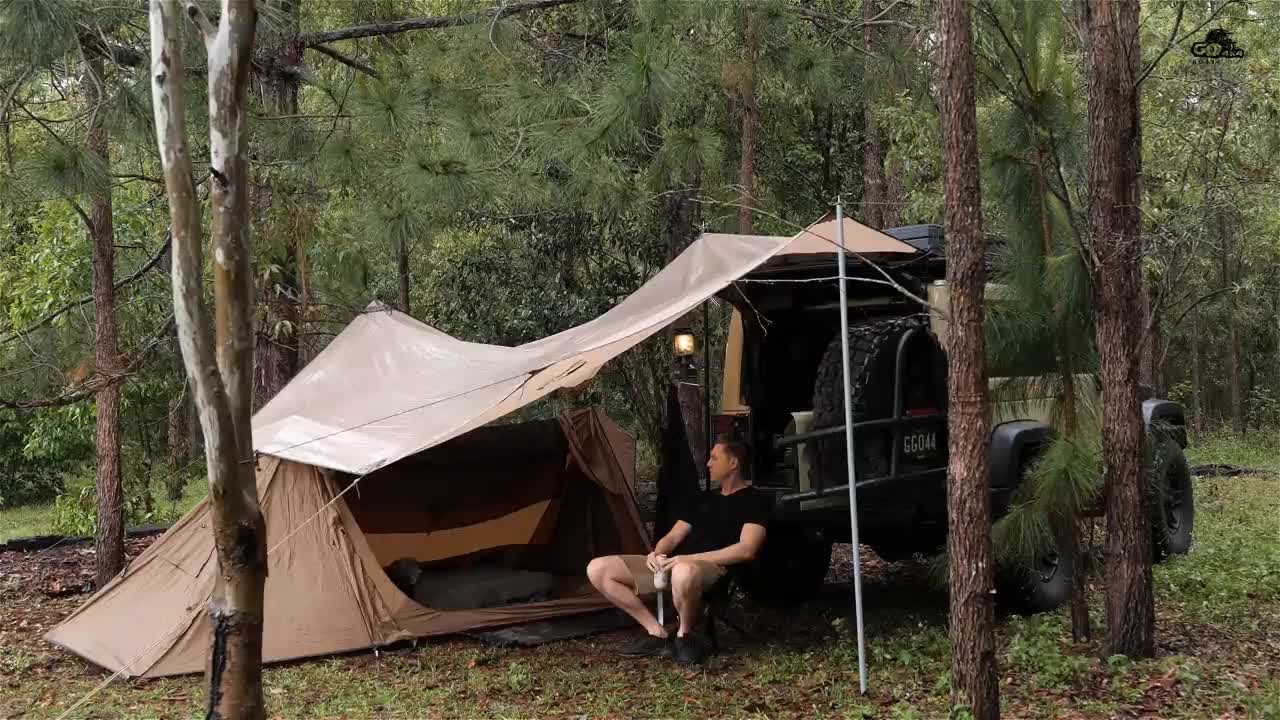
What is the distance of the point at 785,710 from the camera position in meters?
4.76

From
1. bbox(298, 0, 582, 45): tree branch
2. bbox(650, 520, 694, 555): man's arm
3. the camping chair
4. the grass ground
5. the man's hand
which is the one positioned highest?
bbox(298, 0, 582, 45): tree branch

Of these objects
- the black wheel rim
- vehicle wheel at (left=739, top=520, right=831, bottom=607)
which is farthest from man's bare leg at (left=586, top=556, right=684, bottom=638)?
the black wheel rim

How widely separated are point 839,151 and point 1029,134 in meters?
7.08

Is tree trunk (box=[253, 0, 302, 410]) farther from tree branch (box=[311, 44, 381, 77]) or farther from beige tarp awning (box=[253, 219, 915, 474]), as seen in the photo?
beige tarp awning (box=[253, 219, 915, 474])

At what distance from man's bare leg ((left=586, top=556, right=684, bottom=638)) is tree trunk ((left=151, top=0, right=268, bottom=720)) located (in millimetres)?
2541

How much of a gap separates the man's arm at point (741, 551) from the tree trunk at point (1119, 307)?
5.15 ft

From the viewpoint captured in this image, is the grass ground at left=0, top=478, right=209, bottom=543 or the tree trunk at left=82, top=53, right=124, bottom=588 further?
the grass ground at left=0, top=478, right=209, bottom=543

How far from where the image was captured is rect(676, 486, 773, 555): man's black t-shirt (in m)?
5.65

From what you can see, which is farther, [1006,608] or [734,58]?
[734,58]

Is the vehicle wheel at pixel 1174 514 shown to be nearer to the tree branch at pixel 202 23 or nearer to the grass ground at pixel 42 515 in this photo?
the tree branch at pixel 202 23

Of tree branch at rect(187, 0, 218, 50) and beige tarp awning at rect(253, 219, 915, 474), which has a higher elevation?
tree branch at rect(187, 0, 218, 50)

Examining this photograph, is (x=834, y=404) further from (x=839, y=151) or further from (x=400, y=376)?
(x=839, y=151)

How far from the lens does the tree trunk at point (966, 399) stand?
13.0 ft

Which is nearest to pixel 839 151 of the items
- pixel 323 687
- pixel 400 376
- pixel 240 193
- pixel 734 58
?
pixel 734 58
